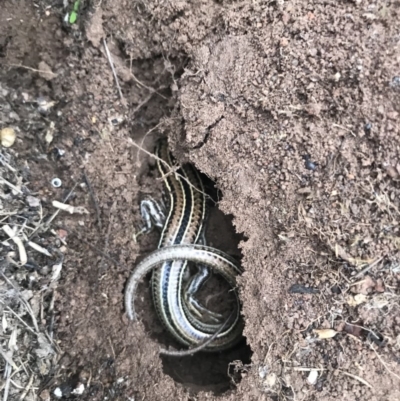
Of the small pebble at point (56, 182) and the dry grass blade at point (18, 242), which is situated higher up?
the small pebble at point (56, 182)

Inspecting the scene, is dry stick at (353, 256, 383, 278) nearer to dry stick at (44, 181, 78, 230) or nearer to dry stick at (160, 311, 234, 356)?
dry stick at (160, 311, 234, 356)

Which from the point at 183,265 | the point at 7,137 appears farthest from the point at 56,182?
the point at 183,265

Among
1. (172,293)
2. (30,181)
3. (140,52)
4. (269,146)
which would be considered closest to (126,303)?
(172,293)

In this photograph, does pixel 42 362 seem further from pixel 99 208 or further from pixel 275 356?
pixel 275 356

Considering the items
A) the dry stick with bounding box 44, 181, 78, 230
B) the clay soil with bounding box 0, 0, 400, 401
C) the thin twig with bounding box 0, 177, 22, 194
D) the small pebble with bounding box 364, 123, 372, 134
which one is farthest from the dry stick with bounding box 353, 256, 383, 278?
the thin twig with bounding box 0, 177, 22, 194

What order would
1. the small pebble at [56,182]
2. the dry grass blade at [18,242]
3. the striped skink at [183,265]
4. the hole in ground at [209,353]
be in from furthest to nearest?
1. the hole in ground at [209,353]
2. the striped skink at [183,265]
3. the small pebble at [56,182]
4. the dry grass blade at [18,242]

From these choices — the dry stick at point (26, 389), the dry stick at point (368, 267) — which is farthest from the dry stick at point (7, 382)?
the dry stick at point (368, 267)

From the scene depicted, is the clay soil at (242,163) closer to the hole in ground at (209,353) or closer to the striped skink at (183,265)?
the hole in ground at (209,353)
